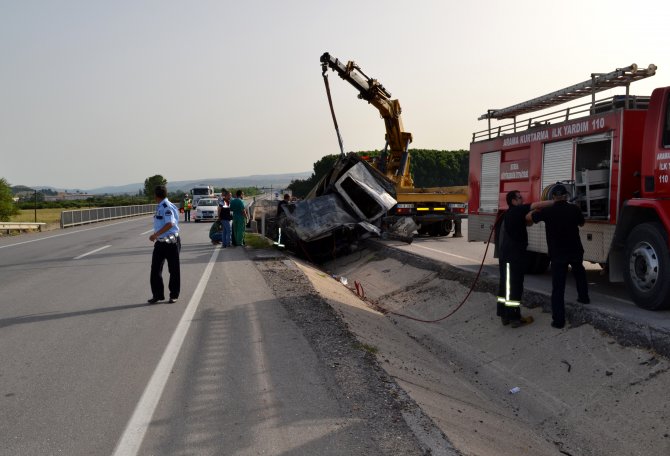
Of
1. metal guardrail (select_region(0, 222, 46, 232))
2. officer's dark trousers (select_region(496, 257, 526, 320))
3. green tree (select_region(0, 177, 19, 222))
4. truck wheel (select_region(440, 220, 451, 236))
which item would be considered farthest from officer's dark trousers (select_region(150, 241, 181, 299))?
green tree (select_region(0, 177, 19, 222))

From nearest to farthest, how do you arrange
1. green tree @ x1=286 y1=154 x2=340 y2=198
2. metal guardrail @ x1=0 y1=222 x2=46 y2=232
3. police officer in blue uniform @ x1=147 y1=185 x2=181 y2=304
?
police officer in blue uniform @ x1=147 y1=185 x2=181 y2=304, metal guardrail @ x1=0 y1=222 x2=46 y2=232, green tree @ x1=286 y1=154 x2=340 y2=198

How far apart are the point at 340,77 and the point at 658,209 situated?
574 inches

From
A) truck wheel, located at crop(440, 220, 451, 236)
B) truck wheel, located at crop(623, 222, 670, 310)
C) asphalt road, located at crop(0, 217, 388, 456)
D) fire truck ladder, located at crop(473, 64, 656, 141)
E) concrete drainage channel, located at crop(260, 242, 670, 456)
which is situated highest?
fire truck ladder, located at crop(473, 64, 656, 141)

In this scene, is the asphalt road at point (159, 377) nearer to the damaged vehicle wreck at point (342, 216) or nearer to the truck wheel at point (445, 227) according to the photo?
the damaged vehicle wreck at point (342, 216)

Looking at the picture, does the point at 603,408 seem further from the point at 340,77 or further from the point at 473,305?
the point at 340,77

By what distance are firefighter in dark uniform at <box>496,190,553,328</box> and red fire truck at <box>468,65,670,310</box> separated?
46.0 inches

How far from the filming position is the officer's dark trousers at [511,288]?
7781 millimetres

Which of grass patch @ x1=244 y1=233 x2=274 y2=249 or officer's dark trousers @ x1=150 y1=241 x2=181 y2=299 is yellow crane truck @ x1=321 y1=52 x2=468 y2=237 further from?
officer's dark trousers @ x1=150 y1=241 x2=181 y2=299

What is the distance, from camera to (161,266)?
9.00 m

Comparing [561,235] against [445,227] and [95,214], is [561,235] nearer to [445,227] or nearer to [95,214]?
[445,227]

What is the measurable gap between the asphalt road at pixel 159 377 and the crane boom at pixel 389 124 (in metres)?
11.8

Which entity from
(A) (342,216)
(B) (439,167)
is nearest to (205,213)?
(A) (342,216)

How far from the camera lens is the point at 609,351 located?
21.3 feet

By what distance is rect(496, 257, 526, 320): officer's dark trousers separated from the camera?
778 cm
